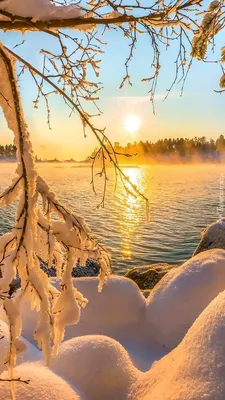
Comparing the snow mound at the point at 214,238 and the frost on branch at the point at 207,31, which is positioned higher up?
the frost on branch at the point at 207,31

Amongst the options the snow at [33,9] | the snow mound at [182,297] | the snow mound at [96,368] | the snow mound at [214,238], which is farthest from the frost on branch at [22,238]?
the snow mound at [214,238]

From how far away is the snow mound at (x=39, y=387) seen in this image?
3.96 metres

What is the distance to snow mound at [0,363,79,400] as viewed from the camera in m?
3.96

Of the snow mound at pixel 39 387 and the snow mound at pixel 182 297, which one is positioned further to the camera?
the snow mound at pixel 182 297

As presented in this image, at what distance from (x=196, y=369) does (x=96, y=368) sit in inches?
54.7

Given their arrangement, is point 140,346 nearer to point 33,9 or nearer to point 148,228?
point 33,9

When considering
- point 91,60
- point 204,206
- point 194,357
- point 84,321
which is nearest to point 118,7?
point 91,60

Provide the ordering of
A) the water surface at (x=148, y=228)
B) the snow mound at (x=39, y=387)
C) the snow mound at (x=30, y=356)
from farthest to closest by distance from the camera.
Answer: the water surface at (x=148, y=228) → the snow mound at (x=30, y=356) → the snow mound at (x=39, y=387)

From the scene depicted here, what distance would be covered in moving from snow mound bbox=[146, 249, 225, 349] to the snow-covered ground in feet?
0.06

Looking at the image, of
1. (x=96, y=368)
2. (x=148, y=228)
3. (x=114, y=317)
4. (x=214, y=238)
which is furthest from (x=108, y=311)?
(x=148, y=228)

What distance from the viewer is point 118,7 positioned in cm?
322

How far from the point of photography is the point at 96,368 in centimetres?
483

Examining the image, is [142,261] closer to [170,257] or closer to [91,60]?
[170,257]

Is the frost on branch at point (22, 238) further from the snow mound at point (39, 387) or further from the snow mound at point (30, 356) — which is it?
the snow mound at point (30, 356)
